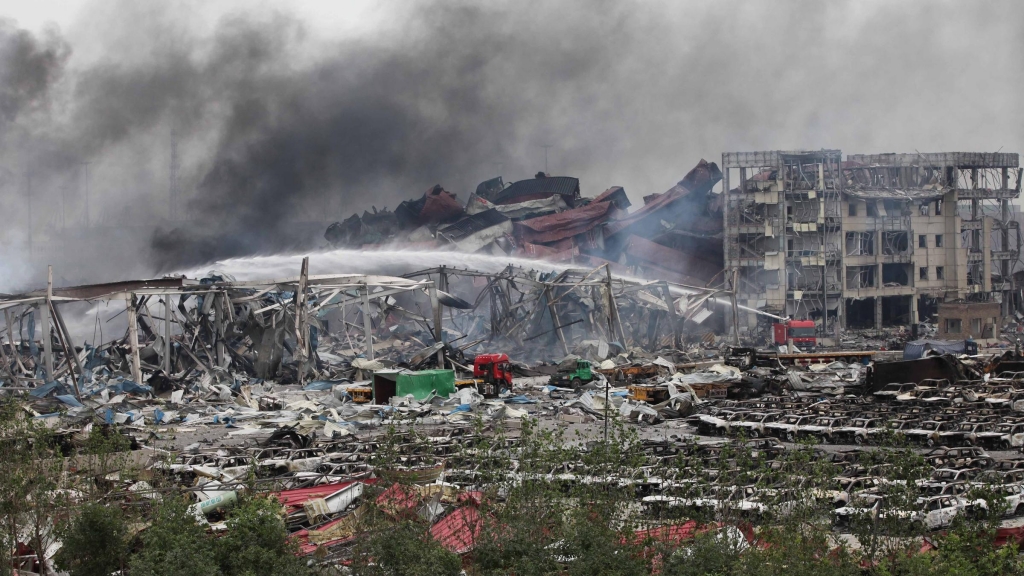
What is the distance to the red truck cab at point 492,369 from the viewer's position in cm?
2683

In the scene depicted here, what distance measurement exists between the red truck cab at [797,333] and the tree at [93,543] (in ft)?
111

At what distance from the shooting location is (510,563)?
10.1 m

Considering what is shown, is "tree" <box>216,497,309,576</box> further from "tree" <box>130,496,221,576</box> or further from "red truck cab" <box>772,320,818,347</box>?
"red truck cab" <box>772,320,818,347</box>

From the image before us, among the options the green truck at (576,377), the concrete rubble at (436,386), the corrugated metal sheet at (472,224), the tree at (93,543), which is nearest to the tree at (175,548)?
the tree at (93,543)

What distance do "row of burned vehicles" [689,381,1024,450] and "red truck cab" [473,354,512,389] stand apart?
228 inches

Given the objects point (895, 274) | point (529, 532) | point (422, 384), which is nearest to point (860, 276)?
point (895, 274)

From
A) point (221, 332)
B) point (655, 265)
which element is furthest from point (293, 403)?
point (655, 265)

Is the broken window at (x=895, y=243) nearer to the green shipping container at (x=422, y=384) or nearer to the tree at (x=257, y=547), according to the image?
the green shipping container at (x=422, y=384)

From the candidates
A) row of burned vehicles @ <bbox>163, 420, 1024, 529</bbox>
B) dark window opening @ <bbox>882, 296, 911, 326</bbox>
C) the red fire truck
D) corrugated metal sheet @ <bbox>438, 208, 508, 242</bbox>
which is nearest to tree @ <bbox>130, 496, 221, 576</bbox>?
row of burned vehicles @ <bbox>163, 420, 1024, 529</bbox>

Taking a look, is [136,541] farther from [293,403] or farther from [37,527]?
[293,403]

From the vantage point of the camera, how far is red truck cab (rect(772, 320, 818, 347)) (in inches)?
1603

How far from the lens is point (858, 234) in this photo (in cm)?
5956

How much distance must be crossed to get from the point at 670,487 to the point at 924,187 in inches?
2133

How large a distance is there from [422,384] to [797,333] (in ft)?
70.7
